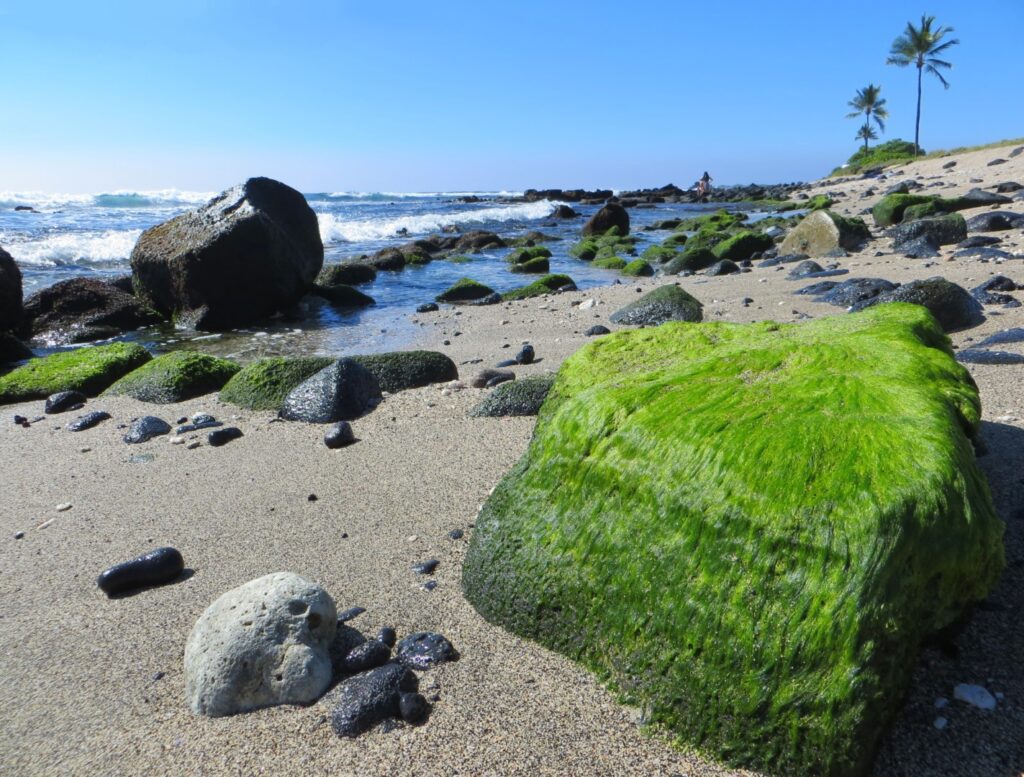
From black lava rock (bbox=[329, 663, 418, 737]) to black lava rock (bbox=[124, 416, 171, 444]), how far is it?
3861 millimetres

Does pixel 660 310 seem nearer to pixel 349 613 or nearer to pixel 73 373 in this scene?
pixel 73 373

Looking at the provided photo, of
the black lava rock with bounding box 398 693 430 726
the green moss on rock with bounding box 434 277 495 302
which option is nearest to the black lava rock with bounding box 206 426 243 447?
the black lava rock with bounding box 398 693 430 726

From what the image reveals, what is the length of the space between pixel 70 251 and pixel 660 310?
61.1ft

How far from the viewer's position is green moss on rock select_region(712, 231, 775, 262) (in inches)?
632

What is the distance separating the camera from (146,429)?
18.8ft

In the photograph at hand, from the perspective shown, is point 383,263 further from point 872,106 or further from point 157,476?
point 872,106

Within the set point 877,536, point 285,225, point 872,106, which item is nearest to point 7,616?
point 877,536

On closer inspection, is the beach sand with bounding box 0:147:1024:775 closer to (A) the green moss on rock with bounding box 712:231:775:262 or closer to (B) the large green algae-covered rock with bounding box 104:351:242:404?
(B) the large green algae-covered rock with bounding box 104:351:242:404

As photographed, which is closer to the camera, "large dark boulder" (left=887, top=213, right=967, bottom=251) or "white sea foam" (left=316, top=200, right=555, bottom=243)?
"large dark boulder" (left=887, top=213, right=967, bottom=251)

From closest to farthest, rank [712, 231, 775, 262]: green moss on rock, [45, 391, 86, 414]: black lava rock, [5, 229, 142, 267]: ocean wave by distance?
[45, 391, 86, 414]: black lava rock < [712, 231, 775, 262]: green moss on rock < [5, 229, 142, 267]: ocean wave

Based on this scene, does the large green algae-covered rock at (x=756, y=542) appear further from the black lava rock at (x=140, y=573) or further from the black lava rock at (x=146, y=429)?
the black lava rock at (x=146, y=429)

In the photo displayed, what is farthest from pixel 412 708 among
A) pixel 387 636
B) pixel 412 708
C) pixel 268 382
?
pixel 268 382

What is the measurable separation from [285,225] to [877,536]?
11.5 metres

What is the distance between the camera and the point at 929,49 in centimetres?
5475
